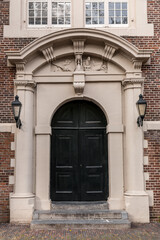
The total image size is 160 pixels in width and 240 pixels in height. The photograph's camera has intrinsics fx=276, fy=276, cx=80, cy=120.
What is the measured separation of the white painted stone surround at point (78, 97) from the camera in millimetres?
7562

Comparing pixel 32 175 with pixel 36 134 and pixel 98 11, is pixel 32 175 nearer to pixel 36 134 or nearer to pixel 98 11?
pixel 36 134

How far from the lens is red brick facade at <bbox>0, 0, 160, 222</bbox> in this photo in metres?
7.66

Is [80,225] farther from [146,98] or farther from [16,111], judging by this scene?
[146,98]

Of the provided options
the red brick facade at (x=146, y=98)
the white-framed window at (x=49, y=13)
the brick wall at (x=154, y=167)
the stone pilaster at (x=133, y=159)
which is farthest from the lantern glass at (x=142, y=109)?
the white-framed window at (x=49, y=13)

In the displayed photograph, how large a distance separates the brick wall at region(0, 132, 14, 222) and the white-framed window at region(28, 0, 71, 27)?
3540 millimetres

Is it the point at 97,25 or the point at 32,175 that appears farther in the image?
the point at 97,25

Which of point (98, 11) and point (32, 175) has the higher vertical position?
point (98, 11)

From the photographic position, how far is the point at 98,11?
850 cm

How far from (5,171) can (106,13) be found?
5572 mm

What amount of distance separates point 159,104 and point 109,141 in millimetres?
1801

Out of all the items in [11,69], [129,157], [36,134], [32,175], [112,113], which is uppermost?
[11,69]

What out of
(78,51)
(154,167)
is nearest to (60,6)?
(78,51)

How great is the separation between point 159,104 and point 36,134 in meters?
3.65

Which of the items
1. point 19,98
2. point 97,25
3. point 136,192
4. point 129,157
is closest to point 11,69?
point 19,98
